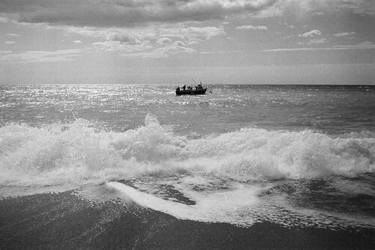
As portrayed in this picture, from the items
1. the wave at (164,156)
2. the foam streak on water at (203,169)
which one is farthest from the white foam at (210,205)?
the wave at (164,156)

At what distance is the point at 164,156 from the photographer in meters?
13.3

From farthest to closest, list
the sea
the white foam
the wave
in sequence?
the wave → the white foam → the sea

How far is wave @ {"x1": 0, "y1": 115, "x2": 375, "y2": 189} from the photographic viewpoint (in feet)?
37.1

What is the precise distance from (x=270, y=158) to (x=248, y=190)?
2.80m

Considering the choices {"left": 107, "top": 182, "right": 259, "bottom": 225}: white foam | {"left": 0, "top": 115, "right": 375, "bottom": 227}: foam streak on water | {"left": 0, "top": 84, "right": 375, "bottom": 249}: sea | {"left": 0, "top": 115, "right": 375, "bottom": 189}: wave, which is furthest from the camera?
{"left": 0, "top": 115, "right": 375, "bottom": 189}: wave

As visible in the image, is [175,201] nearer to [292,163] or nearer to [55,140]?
[292,163]

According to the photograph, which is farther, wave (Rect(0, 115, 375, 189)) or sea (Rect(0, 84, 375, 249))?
wave (Rect(0, 115, 375, 189))

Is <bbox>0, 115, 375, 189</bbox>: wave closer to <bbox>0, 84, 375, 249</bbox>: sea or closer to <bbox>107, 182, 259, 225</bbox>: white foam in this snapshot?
<bbox>0, 84, 375, 249</bbox>: sea

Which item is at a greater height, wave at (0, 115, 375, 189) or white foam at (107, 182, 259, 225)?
wave at (0, 115, 375, 189)

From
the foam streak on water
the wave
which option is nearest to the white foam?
the foam streak on water

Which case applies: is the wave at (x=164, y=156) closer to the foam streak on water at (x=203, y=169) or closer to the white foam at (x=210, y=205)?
the foam streak on water at (x=203, y=169)

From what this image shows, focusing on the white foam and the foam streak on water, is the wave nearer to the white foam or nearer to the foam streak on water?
the foam streak on water

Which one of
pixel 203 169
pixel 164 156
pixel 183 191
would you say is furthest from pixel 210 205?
pixel 164 156

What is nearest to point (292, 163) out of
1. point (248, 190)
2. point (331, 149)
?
point (331, 149)
